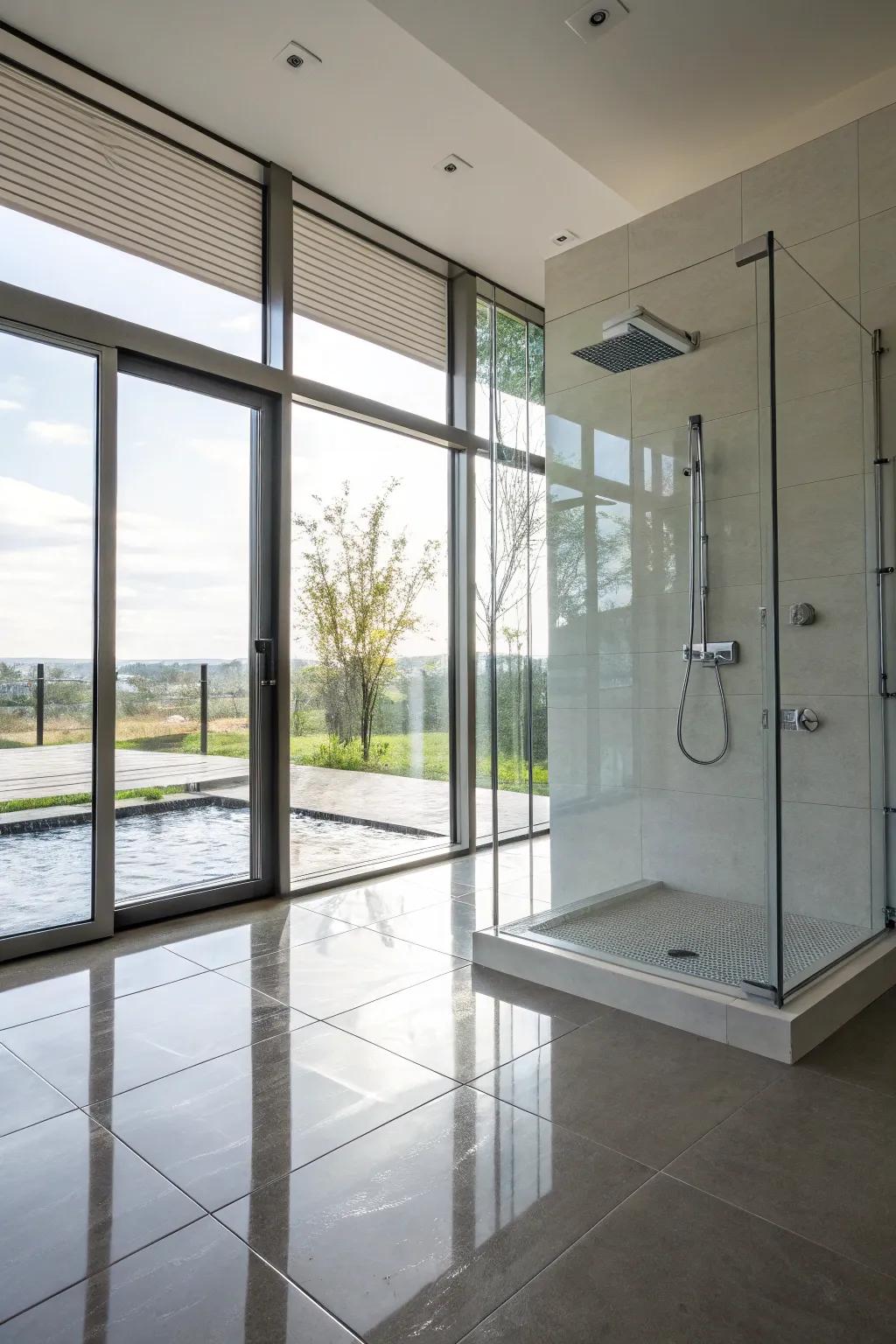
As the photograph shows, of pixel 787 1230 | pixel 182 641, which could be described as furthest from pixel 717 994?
pixel 182 641

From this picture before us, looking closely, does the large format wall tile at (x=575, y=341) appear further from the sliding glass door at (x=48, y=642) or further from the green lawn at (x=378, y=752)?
the sliding glass door at (x=48, y=642)

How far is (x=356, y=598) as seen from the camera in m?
4.19

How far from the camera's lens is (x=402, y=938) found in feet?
10.3

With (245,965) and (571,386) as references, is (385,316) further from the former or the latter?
(245,965)

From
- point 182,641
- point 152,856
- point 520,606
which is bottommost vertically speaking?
point 152,856

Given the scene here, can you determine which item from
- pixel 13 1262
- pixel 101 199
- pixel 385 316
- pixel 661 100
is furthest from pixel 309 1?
pixel 13 1262

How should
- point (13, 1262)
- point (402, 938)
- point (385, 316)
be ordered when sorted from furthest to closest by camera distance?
point (385, 316), point (402, 938), point (13, 1262)

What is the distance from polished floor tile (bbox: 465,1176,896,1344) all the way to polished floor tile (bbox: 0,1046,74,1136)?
112 centimetres

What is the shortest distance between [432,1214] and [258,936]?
5.89 ft

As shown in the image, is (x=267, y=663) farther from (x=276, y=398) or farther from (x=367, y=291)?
(x=367, y=291)

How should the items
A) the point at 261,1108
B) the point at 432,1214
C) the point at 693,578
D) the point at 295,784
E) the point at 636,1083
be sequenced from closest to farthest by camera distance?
the point at 432,1214 → the point at 261,1108 → the point at 636,1083 → the point at 693,578 → the point at 295,784

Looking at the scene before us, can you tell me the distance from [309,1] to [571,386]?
1516 millimetres

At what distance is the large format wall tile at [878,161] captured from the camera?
275 cm

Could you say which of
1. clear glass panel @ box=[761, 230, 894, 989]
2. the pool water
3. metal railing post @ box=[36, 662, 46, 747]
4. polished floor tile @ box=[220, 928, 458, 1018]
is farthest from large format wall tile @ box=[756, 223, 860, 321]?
the pool water
